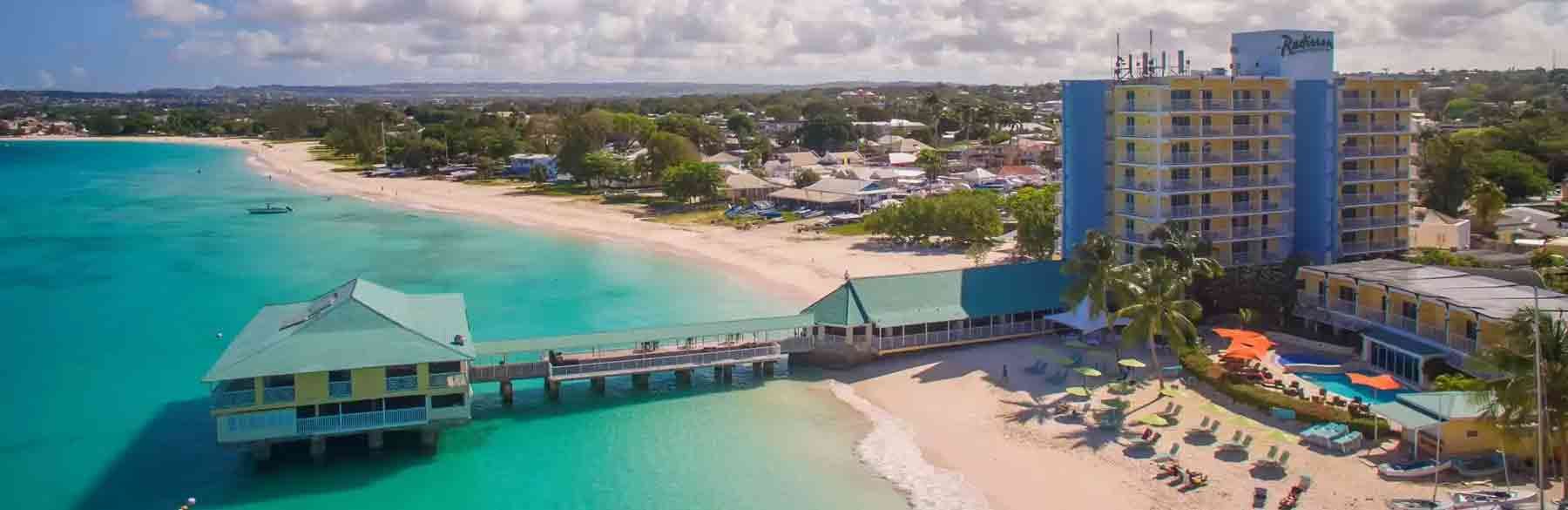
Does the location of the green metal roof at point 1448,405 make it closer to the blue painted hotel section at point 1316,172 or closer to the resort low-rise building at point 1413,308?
the resort low-rise building at point 1413,308

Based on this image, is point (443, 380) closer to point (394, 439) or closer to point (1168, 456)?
point (394, 439)

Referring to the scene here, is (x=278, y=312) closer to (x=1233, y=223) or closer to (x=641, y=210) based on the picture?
(x=1233, y=223)

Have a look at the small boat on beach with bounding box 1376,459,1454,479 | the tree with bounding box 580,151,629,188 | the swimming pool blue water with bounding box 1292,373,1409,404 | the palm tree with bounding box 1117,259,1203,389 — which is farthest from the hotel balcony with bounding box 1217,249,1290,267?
the tree with bounding box 580,151,629,188

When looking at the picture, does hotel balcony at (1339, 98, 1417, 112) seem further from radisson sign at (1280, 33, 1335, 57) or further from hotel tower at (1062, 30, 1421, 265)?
radisson sign at (1280, 33, 1335, 57)

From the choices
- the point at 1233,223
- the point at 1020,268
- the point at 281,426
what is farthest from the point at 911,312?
the point at 281,426

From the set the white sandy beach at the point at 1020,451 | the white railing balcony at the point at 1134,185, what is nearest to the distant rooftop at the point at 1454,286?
the white railing balcony at the point at 1134,185

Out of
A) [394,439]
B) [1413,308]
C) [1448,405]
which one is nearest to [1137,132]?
[1413,308]

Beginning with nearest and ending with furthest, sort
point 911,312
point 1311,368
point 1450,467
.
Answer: point 1450,467
point 1311,368
point 911,312
